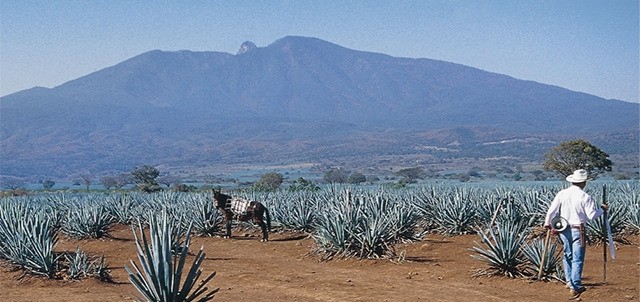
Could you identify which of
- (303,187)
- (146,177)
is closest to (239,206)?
(303,187)

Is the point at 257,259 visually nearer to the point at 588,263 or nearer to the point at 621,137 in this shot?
the point at 588,263

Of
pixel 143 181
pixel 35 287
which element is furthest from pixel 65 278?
pixel 143 181

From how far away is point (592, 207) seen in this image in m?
9.42

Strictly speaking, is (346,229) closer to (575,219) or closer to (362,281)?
(362,281)

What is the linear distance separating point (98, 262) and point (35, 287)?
977mm

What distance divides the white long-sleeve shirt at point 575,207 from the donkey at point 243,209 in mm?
8717

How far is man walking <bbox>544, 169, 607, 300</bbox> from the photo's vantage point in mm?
9430

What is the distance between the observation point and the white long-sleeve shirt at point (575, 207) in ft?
31.0

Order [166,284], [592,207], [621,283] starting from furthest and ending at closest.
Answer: [621,283] → [592,207] → [166,284]

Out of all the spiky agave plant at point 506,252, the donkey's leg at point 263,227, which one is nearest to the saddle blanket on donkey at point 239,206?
the donkey's leg at point 263,227

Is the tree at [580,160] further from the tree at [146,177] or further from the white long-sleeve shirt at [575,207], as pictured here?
the white long-sleeve shirt at [575,207]

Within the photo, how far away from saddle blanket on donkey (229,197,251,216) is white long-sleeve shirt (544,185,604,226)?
29.6 feet

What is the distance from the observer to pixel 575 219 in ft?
31.1

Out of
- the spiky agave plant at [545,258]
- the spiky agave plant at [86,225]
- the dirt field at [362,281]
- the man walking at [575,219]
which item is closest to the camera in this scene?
the man walking at [575,219]
